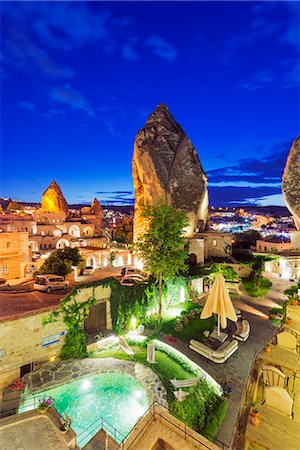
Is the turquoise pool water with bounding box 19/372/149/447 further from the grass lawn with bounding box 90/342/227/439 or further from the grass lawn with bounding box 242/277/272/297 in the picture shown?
the grass lawn with bounding box 242/277/272/297

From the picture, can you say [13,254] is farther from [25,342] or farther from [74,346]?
[74,346]

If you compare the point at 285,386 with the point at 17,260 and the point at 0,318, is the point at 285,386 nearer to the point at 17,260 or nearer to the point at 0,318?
the point at 0,318

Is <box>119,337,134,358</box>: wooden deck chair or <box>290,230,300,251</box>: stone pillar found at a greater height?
<box>290,230,300,251</box>: stone pillar

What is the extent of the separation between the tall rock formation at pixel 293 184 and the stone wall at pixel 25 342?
106 feet

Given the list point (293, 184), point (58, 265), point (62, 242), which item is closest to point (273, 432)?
point (58, 265)

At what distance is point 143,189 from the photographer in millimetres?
31000

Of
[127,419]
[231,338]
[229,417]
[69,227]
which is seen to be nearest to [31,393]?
[127,419]

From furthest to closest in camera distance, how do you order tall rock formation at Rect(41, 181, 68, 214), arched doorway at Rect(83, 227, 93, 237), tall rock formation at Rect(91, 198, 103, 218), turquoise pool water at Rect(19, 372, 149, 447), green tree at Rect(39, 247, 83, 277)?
tall rock formation at Rect(91, 198, 103, 218) → tall rock formation at Rect(41, 181, 68, 214) → arched doorway at Rect(83, 227, 93, 237) → green tree at Rect(39, 247, 83, 277) → turquoise pool water at Rect(19, 372, 149, 447)

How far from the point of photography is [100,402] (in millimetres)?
9984

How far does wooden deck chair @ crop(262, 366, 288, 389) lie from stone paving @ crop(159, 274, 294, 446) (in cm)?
228

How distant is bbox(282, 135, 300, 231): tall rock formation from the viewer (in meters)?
30.9

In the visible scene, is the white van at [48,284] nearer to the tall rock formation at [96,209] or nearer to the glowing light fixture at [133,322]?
the glowing light fixture at [133,322]

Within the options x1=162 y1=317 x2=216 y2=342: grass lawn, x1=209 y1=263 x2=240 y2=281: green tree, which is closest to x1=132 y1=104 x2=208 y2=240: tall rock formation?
x1=209 y1=263 x2=240 y2=281: green tree

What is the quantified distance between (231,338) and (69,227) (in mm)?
40074
